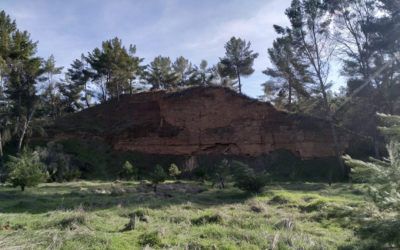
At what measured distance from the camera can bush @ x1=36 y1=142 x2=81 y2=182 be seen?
89.7 ft

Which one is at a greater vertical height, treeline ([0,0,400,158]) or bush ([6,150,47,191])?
treeline ([0,0,400,158])

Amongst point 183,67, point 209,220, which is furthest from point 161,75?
point 209,220

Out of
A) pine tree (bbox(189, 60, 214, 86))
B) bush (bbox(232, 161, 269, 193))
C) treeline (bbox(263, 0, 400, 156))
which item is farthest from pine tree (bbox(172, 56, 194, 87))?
bush (bbox(232, 161, 269, 193))

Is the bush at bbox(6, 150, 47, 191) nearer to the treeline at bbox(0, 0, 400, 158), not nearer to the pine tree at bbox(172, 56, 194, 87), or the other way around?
the treeline at bbox(0, 0, 400, 158)

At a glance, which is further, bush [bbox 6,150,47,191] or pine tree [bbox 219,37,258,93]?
pine tree [bbox 219,37,258,93]

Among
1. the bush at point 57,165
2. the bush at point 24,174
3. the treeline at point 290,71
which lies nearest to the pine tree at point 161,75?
the treeline at point 290,71

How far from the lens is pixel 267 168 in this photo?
3272 cm

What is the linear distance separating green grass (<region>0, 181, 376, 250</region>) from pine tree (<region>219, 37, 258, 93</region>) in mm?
30760

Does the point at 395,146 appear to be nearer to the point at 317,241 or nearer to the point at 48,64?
the point at 317,241

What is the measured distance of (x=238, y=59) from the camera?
44781mm

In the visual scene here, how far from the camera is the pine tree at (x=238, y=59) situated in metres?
44.5

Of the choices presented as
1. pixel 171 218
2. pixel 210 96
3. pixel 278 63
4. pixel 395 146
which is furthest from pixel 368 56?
pixel 395 146

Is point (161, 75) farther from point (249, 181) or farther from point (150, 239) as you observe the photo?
point (150, 239)

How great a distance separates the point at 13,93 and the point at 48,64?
793 cm
